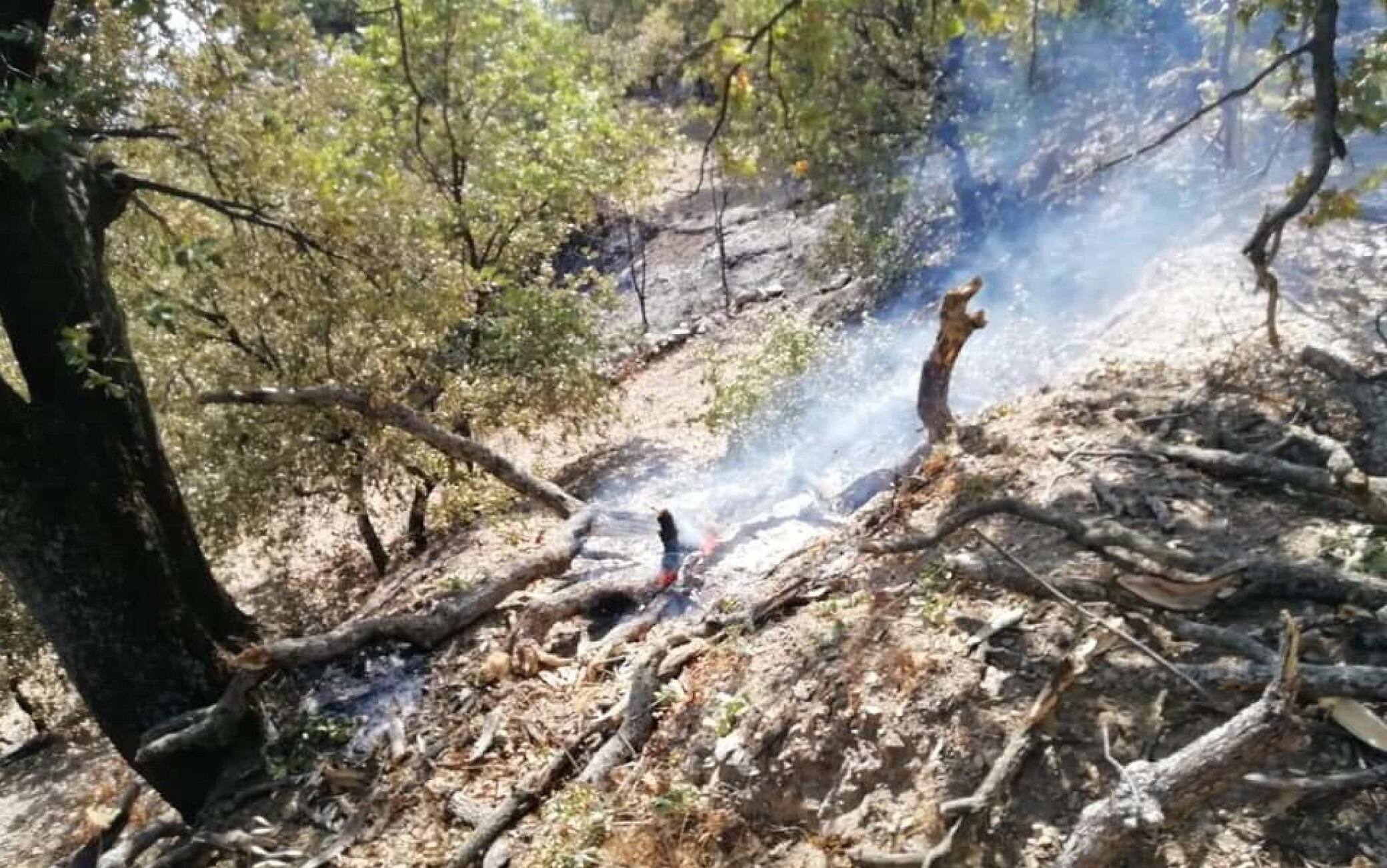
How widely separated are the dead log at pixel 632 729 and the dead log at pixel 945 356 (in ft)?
8.04

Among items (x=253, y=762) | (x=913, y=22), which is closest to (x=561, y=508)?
(x=253, y=762)

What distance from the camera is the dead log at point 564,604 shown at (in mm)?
5195

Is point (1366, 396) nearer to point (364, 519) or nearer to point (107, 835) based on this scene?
point (107, 835)

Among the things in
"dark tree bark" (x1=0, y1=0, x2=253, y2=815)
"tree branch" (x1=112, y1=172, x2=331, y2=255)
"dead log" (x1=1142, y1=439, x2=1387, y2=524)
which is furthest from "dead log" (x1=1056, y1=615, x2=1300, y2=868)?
"tree branch" (x1=112, y1=172, x2=331, y2=255)

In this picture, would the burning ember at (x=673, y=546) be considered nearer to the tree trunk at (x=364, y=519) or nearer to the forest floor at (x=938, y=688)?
the forest floor at (x=938, y=688)

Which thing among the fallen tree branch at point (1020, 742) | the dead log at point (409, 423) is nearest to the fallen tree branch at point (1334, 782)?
the fallen tree branch at point (1020, 742)

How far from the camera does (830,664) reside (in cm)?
386

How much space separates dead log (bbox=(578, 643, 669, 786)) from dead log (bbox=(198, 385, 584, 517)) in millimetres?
3185

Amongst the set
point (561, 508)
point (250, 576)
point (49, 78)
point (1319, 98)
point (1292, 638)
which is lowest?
point (250, 576)

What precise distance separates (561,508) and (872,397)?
335cm

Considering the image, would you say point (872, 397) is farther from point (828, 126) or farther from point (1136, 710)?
point (1136, 710)

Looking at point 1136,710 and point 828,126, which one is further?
point 828,126

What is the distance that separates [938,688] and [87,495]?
375 centimetres

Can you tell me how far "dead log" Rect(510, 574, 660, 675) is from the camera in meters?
5.20
